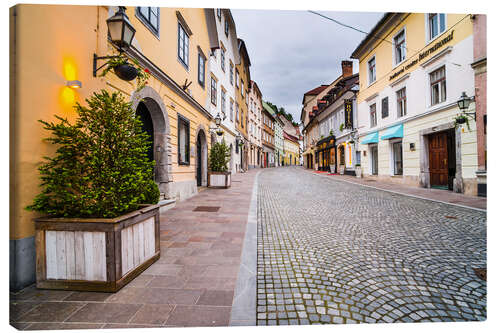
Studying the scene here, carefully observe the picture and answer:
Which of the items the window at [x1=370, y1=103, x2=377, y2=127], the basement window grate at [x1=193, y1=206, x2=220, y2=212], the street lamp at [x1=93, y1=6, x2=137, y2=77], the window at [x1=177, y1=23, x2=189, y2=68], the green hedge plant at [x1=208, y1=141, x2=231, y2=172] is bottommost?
the basement window grate at [x1=193, y1=206, x2=220, y2=212]

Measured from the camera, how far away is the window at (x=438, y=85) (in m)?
9.88

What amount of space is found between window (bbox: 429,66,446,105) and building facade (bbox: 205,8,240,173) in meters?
10.2

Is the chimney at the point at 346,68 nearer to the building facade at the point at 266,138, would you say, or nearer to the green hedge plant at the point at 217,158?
the building facade at the point at 266,138

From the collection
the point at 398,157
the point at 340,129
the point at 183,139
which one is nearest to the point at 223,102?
the point at 183,139

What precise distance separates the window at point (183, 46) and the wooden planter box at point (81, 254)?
6.84 m

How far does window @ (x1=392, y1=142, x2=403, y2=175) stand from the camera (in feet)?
43.3

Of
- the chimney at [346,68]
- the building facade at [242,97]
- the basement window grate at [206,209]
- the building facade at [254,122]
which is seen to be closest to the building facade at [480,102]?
the basement window grate at [206,209]

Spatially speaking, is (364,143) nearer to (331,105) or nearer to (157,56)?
(331,105)

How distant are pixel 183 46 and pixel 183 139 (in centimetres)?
332

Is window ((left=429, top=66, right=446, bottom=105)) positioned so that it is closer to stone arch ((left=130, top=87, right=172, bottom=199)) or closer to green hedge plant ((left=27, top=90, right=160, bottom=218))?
stone arch ((left=130, top=87, right=172, bottom=199))

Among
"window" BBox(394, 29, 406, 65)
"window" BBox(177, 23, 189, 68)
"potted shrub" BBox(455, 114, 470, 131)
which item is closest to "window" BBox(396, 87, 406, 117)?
"window" BBox(394, 29, 406, 65)

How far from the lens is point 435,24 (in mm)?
9992

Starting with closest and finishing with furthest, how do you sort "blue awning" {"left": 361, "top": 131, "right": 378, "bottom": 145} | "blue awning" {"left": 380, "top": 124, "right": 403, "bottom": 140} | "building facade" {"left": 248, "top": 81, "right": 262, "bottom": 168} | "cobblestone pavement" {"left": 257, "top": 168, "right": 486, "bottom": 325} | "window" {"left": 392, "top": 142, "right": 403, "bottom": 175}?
"cobblestone pavement" {"left": 257, "top": 168, "right": 486, "bottom": 325} → "blue awning" {"left": 380, "top": 124, "right": 403, "bottom": 140} → "window" {"left": 392, "top": 142, "right": 403, "bottom": 175} → "blue awning" {"left": 361, "top": 131, "right": 378, "bottom": 145} → "building facade" {"left": 248, "top": 81, "right": 262, "bottom": 168}

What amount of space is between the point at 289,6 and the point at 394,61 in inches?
506
